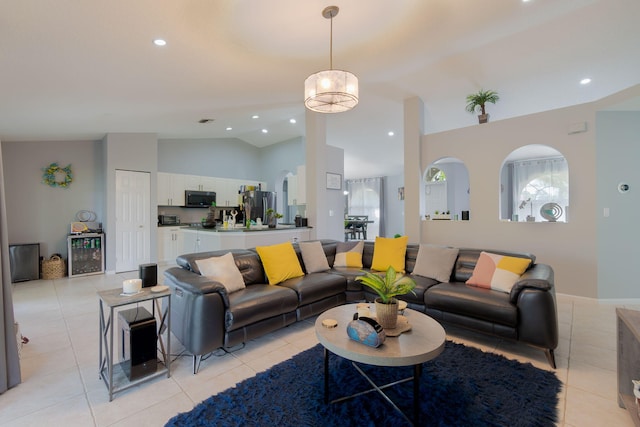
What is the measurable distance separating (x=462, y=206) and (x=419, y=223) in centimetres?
501

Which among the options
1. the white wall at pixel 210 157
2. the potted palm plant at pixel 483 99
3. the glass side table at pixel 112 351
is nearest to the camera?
the glass side table at pixel 112 351

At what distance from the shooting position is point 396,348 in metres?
1.69

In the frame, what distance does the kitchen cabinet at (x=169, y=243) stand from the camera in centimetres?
637

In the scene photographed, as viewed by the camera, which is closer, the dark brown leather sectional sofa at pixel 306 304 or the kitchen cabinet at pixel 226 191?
the dark brown leather sectional sofa at pixel 306 304

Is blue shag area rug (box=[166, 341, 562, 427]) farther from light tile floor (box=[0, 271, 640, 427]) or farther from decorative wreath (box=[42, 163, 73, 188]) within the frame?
decorative wreath (box=[42, 163, 73, 188])

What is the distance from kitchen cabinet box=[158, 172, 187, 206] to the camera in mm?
6637

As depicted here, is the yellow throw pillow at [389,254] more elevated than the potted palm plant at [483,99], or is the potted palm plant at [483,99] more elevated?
the potted palm plant at [483,99]

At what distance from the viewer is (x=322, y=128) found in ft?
18.3

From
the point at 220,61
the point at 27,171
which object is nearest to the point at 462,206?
the point at 220,61

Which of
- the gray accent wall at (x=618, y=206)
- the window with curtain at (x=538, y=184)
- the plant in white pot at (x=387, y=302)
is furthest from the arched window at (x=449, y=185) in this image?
the plant in white pot at (x=387, y=302)

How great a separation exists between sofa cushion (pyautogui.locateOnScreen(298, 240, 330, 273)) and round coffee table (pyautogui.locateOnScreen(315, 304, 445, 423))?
1.54 metres

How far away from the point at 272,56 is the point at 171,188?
470 centimetres

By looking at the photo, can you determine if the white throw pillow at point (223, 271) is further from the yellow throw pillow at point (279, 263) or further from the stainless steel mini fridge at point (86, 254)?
the stainless steel mini fridge at point (86, 254)

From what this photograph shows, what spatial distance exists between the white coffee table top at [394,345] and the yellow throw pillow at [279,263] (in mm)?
1154
